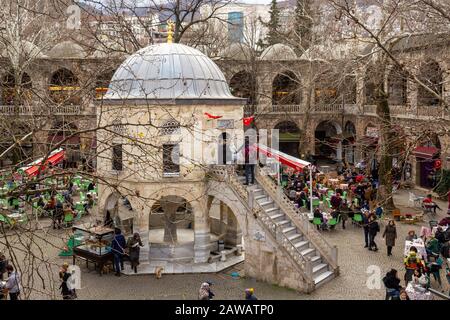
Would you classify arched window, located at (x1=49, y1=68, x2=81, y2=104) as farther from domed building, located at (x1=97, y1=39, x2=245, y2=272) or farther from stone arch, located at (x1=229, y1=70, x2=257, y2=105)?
stone arch, located at (x1=229, y1=70, x2=257, y2=105)

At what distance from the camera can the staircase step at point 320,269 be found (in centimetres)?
1730

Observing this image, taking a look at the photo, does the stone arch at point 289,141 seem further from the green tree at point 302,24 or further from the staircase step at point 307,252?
the staircase step at point 307,252

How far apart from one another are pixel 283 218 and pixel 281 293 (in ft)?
12.2

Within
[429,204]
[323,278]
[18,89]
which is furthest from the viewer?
[429,204]

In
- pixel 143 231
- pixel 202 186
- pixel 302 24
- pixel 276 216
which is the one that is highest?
pixel 302 24

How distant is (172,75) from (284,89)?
115 ft

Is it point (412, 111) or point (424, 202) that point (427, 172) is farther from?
point (424, 202)

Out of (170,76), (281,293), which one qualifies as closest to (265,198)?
(281,293)

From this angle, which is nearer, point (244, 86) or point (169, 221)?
point (169, 221)

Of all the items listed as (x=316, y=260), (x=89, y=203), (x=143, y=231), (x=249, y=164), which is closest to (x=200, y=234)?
(x=143, y=231)

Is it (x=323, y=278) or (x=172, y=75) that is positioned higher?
(x=172, y=75)

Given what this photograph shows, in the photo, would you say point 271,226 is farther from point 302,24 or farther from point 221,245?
point 302,24

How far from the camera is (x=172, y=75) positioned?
18734 millimetres

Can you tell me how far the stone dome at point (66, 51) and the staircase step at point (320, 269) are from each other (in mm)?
34179
